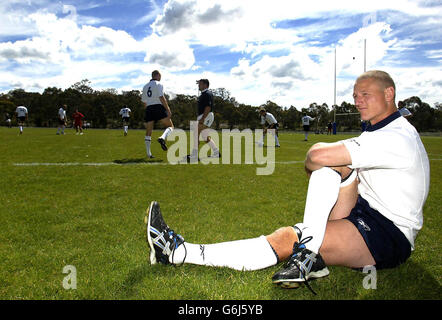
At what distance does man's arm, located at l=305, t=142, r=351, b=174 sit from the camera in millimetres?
2160

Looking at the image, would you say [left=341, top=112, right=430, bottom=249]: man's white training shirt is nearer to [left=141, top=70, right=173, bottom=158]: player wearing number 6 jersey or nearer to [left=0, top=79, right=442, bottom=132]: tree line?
[left=141, top=70, right=173, bottom=158]: player wearing number 6 jersey

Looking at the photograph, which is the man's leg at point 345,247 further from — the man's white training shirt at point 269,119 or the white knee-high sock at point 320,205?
the man's white training shirt at point 269,119

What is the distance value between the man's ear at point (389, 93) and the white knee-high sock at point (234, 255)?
150 centimetres

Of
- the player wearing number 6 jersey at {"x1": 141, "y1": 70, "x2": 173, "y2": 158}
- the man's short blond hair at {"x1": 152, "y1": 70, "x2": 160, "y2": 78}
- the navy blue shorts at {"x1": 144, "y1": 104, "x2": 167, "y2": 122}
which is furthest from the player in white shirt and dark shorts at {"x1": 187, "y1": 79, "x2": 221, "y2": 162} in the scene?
the man's short blond hair at {"x1": 152, "y1": 70, "x2": 160, "y2": 78}

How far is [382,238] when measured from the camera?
2340 mm

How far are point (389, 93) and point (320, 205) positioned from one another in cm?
103

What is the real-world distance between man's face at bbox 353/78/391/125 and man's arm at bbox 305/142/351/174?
0.47m

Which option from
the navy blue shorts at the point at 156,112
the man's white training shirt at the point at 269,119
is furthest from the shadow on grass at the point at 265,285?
the man's white training shirt at the point at 269,119

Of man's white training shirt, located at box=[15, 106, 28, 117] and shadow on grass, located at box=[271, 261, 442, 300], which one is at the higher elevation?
man's white training shirt, located at box=[15, 106, 28, 117]

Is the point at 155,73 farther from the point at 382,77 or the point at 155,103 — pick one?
the point at 382,77

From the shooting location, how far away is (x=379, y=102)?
2404 millimetres

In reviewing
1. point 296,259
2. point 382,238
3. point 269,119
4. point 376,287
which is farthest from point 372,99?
point 269,119

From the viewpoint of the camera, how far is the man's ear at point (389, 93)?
238 centimetres

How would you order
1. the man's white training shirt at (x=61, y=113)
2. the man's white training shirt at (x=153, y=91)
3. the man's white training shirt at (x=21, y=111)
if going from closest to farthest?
the man's white training shirt at (x=153, y=91), the man's white training shirt at (x=61, y=113), the man's white training shirt at (x=21, y=111)
